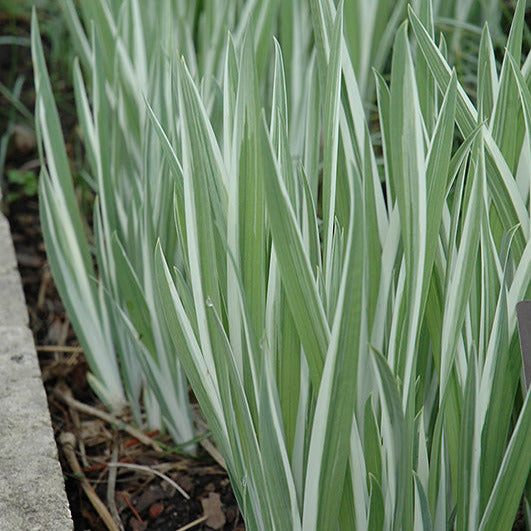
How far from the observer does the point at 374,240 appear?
0.80 meters

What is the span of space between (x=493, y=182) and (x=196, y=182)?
0.29 metres

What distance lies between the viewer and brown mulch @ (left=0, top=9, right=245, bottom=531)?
1036 millimetres

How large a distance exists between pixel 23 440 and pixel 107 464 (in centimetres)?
15

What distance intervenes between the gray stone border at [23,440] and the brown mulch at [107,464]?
11cm

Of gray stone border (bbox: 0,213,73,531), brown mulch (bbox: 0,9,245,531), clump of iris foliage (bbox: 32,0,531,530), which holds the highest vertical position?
clump of iris foliage (bbox: 32,0,531,530)

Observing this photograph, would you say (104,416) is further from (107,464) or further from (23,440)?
(23,440)

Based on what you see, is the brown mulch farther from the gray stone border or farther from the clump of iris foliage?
the clump of iris foliage

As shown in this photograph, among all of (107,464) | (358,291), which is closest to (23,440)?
(107,464)

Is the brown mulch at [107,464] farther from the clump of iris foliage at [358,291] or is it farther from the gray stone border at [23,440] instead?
the clump of iris foliage at [358,291]

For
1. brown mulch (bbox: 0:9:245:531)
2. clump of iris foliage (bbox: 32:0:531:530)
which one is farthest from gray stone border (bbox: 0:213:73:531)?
clump of iris foliage (bbox: 32:0:531:530)

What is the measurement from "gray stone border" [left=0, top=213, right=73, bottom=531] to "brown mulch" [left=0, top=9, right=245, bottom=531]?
111 millimetres

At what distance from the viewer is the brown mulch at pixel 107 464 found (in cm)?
104

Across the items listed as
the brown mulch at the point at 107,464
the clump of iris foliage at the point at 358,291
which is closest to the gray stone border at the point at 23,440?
the brown mulch at the point at 107,464

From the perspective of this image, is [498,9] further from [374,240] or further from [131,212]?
[374,240]
